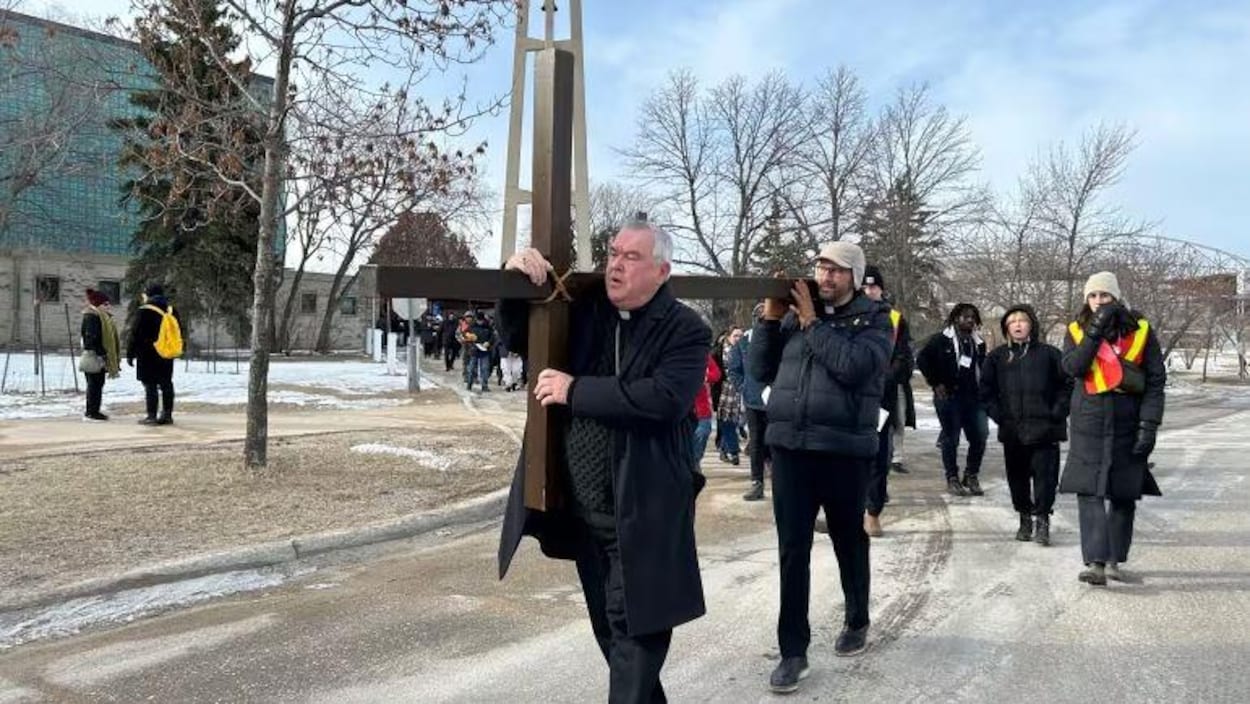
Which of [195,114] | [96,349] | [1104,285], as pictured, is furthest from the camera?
[96,349]

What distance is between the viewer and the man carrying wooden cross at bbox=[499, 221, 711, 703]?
2.70 meters

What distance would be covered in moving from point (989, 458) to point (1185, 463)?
2.58 metres

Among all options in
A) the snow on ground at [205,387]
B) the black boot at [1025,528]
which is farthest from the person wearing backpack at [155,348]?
the black boot at [1025,528]

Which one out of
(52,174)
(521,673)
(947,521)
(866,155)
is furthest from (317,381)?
(866,155)

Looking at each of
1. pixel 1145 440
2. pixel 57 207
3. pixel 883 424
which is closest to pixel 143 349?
pixel 883 424

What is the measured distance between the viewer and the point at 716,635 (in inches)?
185

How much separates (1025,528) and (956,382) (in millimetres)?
2714

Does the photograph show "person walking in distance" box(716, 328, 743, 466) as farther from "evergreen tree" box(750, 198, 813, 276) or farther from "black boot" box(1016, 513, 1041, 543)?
"evergreen tree" box(750, 198, 813, 276)

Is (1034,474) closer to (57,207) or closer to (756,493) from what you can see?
(756,493)

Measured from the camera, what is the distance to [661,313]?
112 inches

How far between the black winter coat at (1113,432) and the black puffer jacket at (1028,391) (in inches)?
35.9

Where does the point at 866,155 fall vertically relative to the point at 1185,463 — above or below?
above

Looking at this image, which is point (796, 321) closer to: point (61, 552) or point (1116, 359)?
point (1116, 359)

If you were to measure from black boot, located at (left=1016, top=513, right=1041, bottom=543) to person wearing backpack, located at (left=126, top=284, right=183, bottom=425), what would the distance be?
10097 millimetres
